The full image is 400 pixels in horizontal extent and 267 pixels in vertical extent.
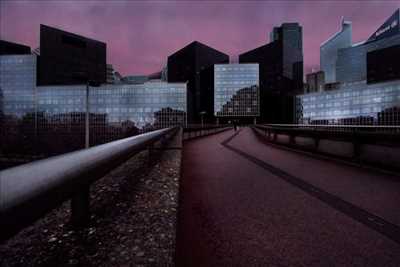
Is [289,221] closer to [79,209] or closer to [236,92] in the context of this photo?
[79,209]

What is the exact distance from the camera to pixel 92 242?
1724 millimetres

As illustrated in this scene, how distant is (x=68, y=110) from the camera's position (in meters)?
123

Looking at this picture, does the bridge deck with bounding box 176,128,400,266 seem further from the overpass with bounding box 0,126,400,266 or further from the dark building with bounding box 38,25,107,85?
the dark building with bounding box 38,25,107,85

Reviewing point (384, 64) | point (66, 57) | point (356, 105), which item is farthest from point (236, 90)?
point (66, 57)

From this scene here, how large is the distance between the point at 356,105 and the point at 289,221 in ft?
428

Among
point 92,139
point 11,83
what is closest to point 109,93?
point 92,139

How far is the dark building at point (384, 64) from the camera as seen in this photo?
142 metres

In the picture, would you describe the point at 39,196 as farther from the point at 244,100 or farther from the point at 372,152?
the point at 244,100

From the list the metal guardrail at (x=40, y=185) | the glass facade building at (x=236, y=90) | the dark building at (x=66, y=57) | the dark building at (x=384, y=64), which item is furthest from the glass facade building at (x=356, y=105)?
the metal guardrail at (x=40, y=185)

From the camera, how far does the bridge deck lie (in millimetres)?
2236

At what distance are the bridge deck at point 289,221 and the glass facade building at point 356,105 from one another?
119m

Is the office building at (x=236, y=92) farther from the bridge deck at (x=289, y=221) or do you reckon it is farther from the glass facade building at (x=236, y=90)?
the bridge deck at (x=289, y=221)

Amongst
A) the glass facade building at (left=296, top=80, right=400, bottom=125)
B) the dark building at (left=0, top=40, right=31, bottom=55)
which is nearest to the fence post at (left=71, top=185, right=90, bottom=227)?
the glass facade building at (left=296, top=80, right=400, bottom=125)

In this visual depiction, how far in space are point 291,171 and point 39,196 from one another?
634 cm
